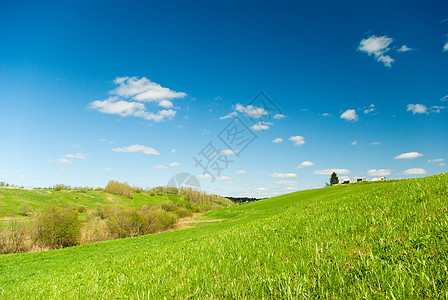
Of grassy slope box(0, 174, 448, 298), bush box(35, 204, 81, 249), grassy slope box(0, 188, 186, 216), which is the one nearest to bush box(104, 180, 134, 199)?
grassy slope box(0, 188, 186, 216)

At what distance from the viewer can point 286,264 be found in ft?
12.6

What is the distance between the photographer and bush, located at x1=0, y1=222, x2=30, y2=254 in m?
31.1

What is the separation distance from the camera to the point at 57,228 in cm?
3356

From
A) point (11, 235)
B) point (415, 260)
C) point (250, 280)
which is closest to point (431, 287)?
point (415, 260)

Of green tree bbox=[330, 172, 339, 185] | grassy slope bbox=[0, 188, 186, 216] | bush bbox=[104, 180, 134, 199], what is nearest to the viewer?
grassy slope bbox=[0, 188, 186, 216]

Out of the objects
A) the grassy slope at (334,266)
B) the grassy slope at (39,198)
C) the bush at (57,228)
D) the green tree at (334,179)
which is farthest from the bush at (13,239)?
the green tree at (334,179)

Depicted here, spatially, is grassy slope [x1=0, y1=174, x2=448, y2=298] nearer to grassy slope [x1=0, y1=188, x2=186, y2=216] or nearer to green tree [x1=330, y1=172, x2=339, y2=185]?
grassy slope [x1=0, y1=188, x2=186, y2=216]

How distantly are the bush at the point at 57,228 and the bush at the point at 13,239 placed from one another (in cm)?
184

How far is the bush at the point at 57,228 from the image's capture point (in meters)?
33.3

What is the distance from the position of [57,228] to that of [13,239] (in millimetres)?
5615

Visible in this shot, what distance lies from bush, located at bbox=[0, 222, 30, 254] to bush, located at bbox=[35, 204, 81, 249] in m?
1.84

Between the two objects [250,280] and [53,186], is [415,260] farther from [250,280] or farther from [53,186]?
[53,186]

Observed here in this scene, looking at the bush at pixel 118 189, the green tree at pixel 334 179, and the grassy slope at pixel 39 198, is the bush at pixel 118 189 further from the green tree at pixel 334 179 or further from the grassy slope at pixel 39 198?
the green tree at pixel 334 179

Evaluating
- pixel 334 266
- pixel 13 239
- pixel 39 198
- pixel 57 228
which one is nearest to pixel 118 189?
pixel 39 198
